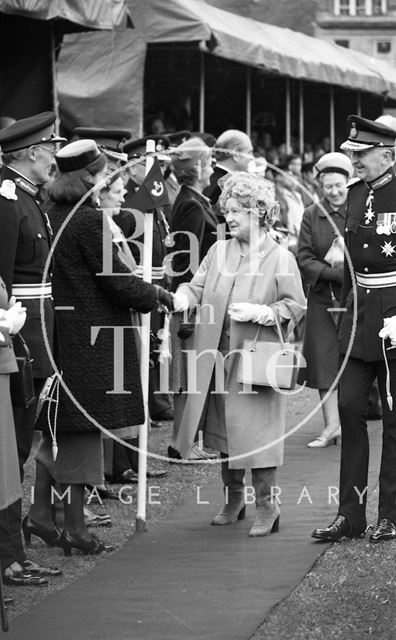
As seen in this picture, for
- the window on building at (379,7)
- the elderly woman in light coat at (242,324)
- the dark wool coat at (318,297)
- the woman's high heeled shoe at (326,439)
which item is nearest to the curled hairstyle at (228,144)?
the dark wool coat at (318,297)

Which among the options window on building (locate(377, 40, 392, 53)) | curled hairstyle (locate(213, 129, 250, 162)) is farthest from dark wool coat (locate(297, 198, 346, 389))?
window on building (locate(377, 40, 392, 53))

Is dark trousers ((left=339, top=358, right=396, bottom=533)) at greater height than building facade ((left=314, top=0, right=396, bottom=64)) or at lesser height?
lesser

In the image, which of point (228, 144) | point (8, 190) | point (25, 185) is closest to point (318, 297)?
point (228, 144)

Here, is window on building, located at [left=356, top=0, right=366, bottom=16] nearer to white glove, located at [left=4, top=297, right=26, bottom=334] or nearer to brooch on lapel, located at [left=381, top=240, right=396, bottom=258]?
brooch on lapel, located at [left=381, top=240, right=396, bottom=258]

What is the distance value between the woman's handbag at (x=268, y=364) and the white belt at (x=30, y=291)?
50.3 inches

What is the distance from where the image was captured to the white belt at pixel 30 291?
22.8ft

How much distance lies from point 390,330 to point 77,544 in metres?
1.93

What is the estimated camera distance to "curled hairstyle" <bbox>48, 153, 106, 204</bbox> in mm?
7363

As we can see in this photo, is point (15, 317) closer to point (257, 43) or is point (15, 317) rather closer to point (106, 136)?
point (106, 136)

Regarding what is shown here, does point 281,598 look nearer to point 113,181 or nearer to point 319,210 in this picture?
point 113,181

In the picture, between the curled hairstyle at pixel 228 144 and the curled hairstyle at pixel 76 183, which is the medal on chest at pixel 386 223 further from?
the curled hairstyle at pixel 228 144

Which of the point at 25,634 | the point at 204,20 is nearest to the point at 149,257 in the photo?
the point at 25,634

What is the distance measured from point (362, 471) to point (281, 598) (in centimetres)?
139

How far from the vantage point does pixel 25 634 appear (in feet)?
19.1
